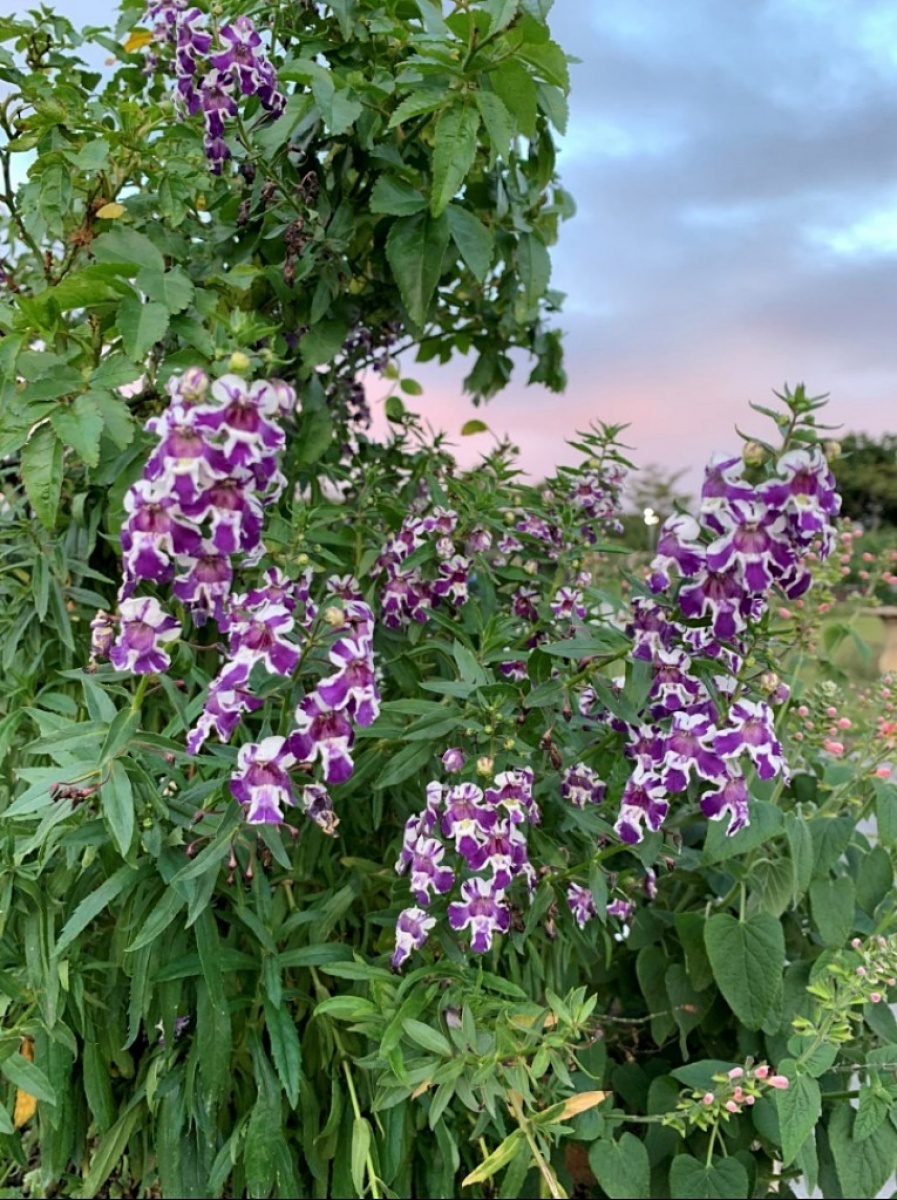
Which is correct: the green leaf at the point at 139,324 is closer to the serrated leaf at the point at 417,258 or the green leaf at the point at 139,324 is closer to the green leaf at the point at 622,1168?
the serrated leaf at the point at 417,258

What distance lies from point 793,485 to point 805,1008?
85cm

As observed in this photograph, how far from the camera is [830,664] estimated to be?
1688 millimetres

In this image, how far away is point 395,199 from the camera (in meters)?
1.07

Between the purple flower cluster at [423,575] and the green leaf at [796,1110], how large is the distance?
0.66 meters

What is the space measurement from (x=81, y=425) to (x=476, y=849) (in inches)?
20.7

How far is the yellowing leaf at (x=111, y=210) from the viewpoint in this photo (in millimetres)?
1116

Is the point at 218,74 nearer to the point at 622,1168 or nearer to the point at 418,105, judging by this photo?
the point at 418,105

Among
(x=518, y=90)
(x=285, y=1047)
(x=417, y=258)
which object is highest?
(x=518, y=90)

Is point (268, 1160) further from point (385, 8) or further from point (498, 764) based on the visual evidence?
point (385, 8)

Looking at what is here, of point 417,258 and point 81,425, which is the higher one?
point 417,258

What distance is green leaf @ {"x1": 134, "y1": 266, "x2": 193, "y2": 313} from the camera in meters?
0.89

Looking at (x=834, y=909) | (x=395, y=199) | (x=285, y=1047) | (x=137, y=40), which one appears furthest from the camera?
(x=137, y=40)

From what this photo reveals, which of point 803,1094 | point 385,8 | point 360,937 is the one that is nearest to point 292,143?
point 385,8

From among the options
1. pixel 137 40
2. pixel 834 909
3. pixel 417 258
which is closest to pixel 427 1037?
pixel 834 909
